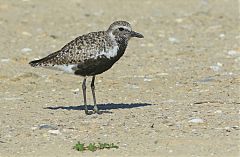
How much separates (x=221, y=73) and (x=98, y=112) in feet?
13.6

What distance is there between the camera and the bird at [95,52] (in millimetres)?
12484

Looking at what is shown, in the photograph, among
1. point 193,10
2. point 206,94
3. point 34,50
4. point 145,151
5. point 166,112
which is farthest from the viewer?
point 193,10

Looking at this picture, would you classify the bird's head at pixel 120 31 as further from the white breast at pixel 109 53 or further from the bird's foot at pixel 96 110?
→ the bird's foot at pixel 96 110

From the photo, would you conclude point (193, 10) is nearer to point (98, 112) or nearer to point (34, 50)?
point (34, 50)

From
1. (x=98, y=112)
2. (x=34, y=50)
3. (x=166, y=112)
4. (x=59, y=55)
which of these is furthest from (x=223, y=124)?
(x=34, y=50)

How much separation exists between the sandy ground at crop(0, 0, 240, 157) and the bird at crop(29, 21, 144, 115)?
69 cm

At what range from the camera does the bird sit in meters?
12.5

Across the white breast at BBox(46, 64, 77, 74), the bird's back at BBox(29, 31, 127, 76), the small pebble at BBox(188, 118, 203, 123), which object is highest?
the bird's back at BBox(29, 31, 127, 76)

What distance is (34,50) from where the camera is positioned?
19109 mm

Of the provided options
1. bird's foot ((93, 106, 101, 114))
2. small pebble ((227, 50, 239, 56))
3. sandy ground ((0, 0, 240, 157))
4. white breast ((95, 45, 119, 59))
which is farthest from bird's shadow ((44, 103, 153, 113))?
small pebble ((227, 50, 239, 56))

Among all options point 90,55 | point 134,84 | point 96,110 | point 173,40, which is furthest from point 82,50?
point 173,40

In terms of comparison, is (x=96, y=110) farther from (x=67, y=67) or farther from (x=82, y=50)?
(x=82, y=50)

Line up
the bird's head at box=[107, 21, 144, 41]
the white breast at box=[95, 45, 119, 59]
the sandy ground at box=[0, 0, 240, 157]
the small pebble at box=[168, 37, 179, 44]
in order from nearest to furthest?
the sandy ground at box=[0, 0, 240, 157] < the white breast at box=[95, 45, 119, 59] < the bird's head at box=[107, 21, 144, 41] < the small pebble at box=[168, 37, 179, 44]

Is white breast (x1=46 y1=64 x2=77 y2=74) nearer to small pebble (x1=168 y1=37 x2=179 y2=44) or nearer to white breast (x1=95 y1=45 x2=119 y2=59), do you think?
white breast (x1=95 y1=45 x2=119 y2=59)
